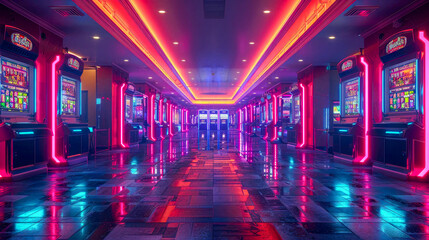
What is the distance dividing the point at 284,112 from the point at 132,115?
302 inches

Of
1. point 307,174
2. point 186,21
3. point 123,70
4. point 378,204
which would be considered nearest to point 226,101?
point 123,70

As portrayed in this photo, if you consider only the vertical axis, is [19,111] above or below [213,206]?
above

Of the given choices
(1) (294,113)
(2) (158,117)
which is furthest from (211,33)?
(2) (158,117)

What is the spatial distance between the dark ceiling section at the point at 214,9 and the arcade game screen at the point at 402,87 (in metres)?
3.90

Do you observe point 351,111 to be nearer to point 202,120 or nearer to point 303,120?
point 303,120

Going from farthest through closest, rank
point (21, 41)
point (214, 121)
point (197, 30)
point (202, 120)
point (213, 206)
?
point (214, 121) < point (202, 120) < point (197, 30) < point (21, 41) < point (213, 206)

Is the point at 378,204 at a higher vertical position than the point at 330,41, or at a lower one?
lower

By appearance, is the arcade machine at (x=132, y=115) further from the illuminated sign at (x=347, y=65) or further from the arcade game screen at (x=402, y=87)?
the arcade game screen at (x=402, y=87)

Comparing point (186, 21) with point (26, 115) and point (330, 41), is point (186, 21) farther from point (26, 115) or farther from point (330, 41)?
point (26, 115)

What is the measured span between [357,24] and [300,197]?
416 cm

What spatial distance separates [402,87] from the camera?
5.34m

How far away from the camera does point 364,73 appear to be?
20.9 feet

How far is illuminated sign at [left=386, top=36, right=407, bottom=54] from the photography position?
495 centimetres

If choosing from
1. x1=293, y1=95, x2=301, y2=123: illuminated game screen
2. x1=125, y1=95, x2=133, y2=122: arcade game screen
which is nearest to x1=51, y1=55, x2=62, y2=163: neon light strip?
x1=125, y1=95, x2=133, y2=122: arcade game screen
